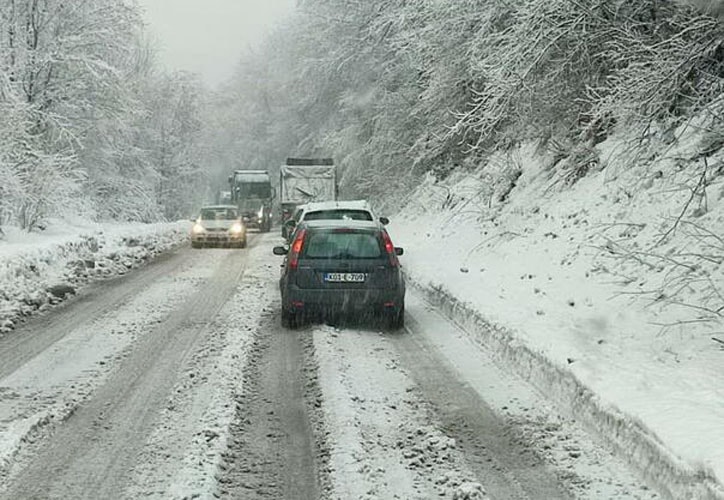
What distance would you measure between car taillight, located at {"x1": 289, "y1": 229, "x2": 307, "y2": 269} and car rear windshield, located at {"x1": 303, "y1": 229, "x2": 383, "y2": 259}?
8 cm

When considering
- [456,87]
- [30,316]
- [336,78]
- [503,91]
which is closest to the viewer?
[30,316]

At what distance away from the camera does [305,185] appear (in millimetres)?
35750

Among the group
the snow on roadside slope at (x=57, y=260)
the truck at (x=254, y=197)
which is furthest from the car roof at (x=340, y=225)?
the truck at (x=254, y=197)

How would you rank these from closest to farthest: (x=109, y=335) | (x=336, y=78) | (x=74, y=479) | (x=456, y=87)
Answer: (x=74, y=479)
(x=109, y=335)
(x=456, y=87)
(x=336, y=78)

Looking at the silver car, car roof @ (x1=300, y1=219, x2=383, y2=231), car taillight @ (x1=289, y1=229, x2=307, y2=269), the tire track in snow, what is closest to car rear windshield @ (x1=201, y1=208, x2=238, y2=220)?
the silver car

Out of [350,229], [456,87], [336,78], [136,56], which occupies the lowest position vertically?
[350,229]

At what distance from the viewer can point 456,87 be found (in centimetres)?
2144

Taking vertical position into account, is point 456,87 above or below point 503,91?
above

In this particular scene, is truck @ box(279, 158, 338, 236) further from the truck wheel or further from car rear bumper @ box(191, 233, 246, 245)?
the truck wheel

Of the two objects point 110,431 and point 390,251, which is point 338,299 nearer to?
point 390,251

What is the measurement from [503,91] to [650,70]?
3435 mm

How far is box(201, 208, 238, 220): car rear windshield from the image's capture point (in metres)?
28.8

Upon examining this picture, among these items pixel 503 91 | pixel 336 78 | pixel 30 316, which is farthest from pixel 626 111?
pixel 336 78

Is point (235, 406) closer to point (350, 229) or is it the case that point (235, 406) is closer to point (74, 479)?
point (74, 479)
